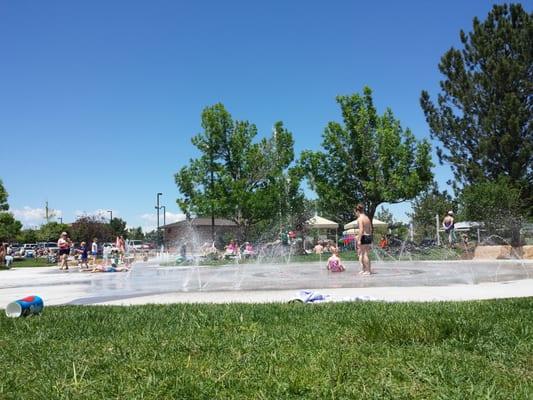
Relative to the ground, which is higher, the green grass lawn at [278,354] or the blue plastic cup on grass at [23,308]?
the blue plastic cup on grass at [23,308]

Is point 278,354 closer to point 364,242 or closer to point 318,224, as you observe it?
point 364,242

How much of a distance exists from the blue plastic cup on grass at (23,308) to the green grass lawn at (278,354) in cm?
34

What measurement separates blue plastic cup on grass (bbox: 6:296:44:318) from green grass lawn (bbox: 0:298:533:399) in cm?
34

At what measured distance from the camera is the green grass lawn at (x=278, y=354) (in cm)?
327

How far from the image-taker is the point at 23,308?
6.84 meters

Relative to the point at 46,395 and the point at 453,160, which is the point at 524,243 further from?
the point at 46,395

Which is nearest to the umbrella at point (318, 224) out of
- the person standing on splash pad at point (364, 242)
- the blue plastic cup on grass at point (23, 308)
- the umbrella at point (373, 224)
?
the umbrella at point (373, 224)

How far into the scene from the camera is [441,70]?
1457 inches

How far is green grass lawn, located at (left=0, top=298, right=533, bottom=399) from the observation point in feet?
10.7

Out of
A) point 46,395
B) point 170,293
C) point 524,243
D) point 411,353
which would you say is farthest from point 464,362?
point 524,243

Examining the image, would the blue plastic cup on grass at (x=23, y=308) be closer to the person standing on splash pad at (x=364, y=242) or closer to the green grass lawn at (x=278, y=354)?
the green grass lawn at (x=278, y=354)

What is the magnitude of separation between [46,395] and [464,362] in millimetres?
2834

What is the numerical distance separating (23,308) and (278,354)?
4.23 m

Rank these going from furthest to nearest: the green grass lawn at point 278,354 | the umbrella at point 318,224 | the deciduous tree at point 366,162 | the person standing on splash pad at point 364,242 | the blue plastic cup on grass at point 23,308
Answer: the umbrella at point 318,224 < the deciduous tree at point 366,162 < the person standing on splash pad at point 364,242 < the blue plastic cup on grass at point 23,308 < the green grass lawn at point 278,354
